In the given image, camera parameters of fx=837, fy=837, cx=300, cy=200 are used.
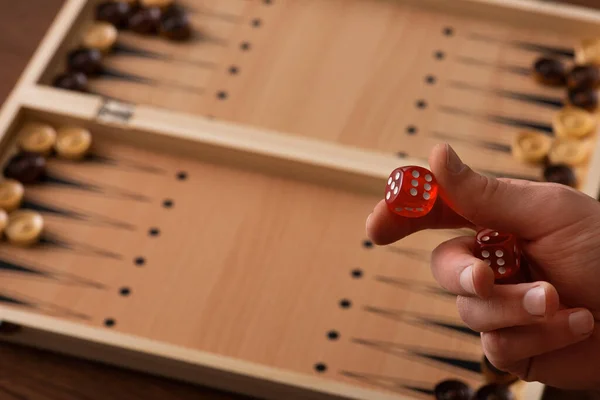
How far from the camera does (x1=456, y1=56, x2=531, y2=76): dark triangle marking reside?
5.01ft

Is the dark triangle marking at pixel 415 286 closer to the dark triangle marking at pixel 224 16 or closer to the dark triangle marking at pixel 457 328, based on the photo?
the dark triangle marking at pixel 457 328

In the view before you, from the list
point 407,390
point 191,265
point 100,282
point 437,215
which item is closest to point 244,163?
point 191,265

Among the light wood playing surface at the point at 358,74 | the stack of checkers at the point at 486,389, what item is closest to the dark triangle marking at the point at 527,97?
the light wood playing surface at the point at 358,74

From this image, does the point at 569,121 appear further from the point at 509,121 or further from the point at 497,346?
the point at 497,346

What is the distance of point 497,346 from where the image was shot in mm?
771

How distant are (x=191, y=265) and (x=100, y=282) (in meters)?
0.14

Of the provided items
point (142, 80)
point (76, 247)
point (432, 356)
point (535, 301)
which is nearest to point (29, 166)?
point (76, 247)

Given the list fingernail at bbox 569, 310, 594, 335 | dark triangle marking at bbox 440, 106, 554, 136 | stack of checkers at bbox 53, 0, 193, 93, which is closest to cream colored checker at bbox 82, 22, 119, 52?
stack of checkers at bbox 53, 0, 193, 93

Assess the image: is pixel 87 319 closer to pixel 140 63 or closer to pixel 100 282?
pixel 100 282

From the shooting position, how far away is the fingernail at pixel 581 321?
74 centimetres

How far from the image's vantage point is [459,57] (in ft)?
5.06

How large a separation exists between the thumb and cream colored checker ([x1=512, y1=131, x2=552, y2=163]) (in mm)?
594

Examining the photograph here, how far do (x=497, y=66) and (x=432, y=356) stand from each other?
602mm

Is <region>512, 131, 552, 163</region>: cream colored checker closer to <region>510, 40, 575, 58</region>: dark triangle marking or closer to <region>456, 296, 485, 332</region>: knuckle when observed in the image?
<region>510, 40, 575, 58</region>: dark triangle marking
